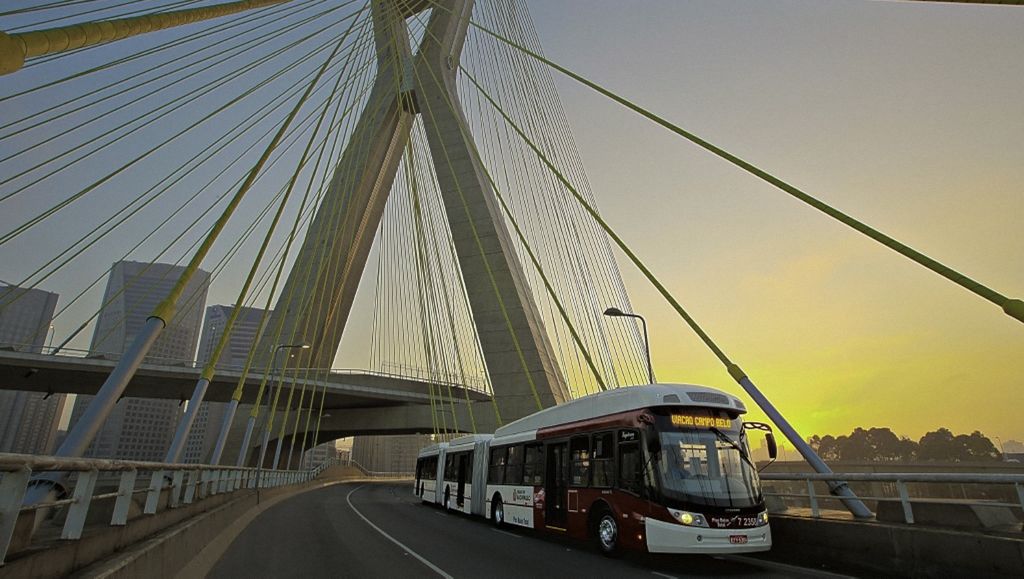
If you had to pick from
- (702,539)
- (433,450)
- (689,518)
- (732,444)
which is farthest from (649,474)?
(433,450)

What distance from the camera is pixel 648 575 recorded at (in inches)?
316

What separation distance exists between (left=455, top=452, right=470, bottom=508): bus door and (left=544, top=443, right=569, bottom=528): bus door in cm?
623

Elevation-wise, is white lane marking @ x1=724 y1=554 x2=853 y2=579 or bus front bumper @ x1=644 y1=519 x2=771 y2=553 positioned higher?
bus front bumper @ x1=644 y1=519 x2=771 y2=553

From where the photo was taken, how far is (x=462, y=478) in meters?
18.1

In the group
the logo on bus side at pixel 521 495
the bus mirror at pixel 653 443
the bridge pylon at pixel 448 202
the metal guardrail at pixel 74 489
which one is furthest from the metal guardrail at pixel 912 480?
the bridge pylon at pixel 448 202

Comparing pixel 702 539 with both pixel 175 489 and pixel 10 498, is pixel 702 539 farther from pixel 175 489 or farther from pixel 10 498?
pixel 175 489

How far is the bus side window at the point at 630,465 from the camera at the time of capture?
9094 mm

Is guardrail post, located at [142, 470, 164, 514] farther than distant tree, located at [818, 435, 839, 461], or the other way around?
distant tree, located at [818, 435, 839, 461]

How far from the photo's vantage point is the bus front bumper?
806 centimetres

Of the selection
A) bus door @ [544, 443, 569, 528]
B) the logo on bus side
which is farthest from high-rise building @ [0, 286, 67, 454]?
bus door @ [544, 443, 569, 528]

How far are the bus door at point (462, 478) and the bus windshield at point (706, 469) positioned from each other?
32.9 ft

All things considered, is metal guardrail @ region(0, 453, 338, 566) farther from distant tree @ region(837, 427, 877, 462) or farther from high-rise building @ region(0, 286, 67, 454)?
distant tree @ region(837, 427, 877, 462)

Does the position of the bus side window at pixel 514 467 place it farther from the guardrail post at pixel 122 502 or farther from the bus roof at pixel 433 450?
the guardrail post at pixel 122 502

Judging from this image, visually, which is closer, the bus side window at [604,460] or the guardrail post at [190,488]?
the bus side window at [604,460]
